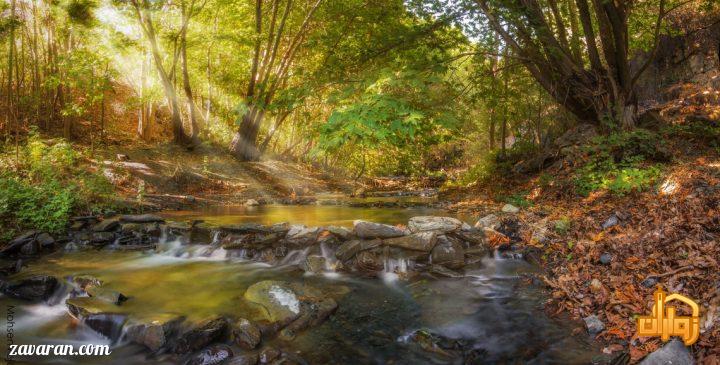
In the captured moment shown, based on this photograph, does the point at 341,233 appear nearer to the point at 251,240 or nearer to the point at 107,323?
the point at 251,240

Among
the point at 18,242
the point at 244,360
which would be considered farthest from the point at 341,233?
the point at 18,242

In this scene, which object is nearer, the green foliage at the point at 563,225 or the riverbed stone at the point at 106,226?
the green foliage at the point at 563,225

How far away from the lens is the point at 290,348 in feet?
13.0

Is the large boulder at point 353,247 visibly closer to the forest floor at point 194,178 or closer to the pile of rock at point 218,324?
the pile of rock at point 218,324

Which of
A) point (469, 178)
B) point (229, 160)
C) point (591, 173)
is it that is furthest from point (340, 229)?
point (229, 160)

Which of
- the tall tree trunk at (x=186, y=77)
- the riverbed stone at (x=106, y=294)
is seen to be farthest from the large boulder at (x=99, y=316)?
the tall tree trunk at (x=186, y=77)

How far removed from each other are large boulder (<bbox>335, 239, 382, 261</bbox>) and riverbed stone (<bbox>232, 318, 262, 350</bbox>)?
2581 mm

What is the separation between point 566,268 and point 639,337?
6.52 ft

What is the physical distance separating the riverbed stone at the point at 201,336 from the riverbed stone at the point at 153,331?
20 cm

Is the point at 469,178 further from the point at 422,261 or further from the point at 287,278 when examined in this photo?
the point at 287,278

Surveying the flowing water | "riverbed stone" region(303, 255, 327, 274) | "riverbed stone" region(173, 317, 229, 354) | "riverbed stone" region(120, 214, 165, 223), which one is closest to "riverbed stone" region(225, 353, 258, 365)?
the flowing water

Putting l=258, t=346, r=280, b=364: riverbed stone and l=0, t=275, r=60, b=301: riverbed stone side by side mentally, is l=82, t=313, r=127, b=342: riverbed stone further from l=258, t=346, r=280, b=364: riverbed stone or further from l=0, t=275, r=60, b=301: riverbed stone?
l=258, t=346, r=280, b=364: riverbed stone

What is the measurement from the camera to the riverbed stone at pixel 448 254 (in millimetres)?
6461

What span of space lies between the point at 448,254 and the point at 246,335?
3715 mm
